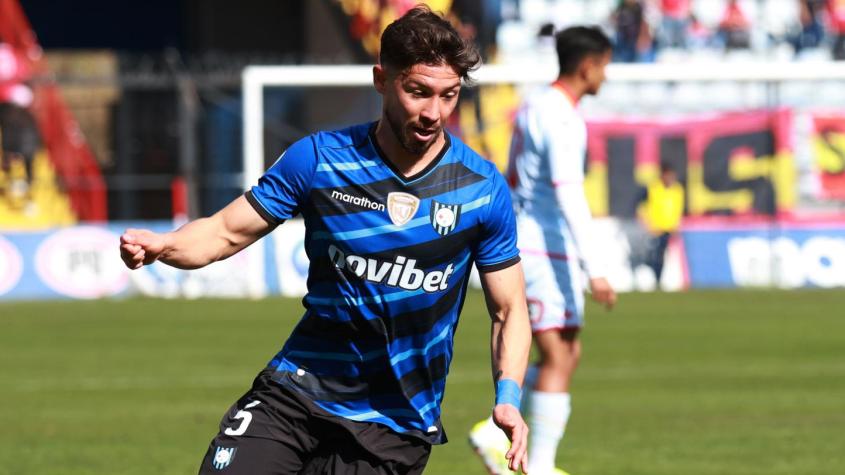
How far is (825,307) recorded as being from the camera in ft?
69.1

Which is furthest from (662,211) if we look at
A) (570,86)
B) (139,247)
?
(139,247)

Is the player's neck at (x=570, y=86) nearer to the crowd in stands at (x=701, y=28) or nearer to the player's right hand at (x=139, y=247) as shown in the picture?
the player's right hand at (x=139, y=247)

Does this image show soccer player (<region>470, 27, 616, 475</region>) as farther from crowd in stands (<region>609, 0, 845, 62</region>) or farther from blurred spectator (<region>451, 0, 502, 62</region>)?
blurred spectator (<region>451, 0, 502, 62</region>)

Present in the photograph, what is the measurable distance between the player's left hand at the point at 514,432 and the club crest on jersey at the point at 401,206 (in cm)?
63

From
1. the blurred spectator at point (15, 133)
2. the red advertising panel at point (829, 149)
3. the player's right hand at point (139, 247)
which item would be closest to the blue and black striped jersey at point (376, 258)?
the player's right hand at point (139, 247)

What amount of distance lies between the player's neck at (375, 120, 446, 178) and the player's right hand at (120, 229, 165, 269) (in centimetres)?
74

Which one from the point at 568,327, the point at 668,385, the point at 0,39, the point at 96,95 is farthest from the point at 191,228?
the point at 96,95

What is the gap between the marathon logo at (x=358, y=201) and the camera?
4871 mm

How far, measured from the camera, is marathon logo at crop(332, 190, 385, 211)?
16.0 ft

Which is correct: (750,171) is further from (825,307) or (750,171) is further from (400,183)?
(400,183)

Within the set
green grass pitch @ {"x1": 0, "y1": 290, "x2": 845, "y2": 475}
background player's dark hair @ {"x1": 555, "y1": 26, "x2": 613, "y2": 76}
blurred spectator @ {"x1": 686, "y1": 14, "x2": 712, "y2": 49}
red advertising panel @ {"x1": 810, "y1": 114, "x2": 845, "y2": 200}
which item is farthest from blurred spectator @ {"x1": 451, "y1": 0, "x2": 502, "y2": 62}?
background player's dark hair @ {"x1": 555, "y1": 26, "x2": 613, "y2": 76}

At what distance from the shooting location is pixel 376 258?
16.0ft

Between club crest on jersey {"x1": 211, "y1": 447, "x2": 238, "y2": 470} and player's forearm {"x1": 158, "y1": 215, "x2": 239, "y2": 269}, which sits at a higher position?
player's forearm {"x1": 158, "y1": 215, "x2": 239, "y2": 269}

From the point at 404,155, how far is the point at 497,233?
1.30 ft
